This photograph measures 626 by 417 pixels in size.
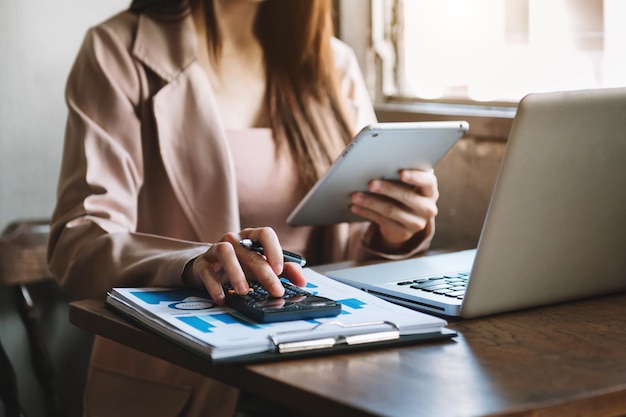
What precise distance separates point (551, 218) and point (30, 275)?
1.34 metres

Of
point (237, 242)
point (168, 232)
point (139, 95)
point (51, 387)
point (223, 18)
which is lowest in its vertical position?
point (51, 387)

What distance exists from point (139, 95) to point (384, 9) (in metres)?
0.89

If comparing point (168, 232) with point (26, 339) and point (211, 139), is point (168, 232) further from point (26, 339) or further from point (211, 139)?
point (26, 339)

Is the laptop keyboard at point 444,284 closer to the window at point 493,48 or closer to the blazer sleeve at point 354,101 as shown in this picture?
the blazer sleeve at point 354,101

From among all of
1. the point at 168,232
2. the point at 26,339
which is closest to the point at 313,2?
the point at 168,232

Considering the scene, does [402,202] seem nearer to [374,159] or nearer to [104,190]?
[374,159]

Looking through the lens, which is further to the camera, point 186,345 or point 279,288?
point 279,288

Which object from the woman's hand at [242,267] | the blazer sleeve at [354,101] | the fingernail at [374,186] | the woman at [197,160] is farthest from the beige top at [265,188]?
the woman's hand at [242,267]

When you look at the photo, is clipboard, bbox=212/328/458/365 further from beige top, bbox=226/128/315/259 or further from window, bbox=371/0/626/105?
window, bbox=371/0/626/105

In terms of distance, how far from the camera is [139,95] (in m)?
1.56

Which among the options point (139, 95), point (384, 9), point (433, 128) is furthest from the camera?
point (384, 9)

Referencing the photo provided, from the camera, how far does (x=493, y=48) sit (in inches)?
76.7

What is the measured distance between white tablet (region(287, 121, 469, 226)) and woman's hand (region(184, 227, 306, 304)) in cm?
26

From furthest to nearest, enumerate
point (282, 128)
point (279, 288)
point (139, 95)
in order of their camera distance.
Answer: point (282, 128), point (139, 95), point (279, 288)
